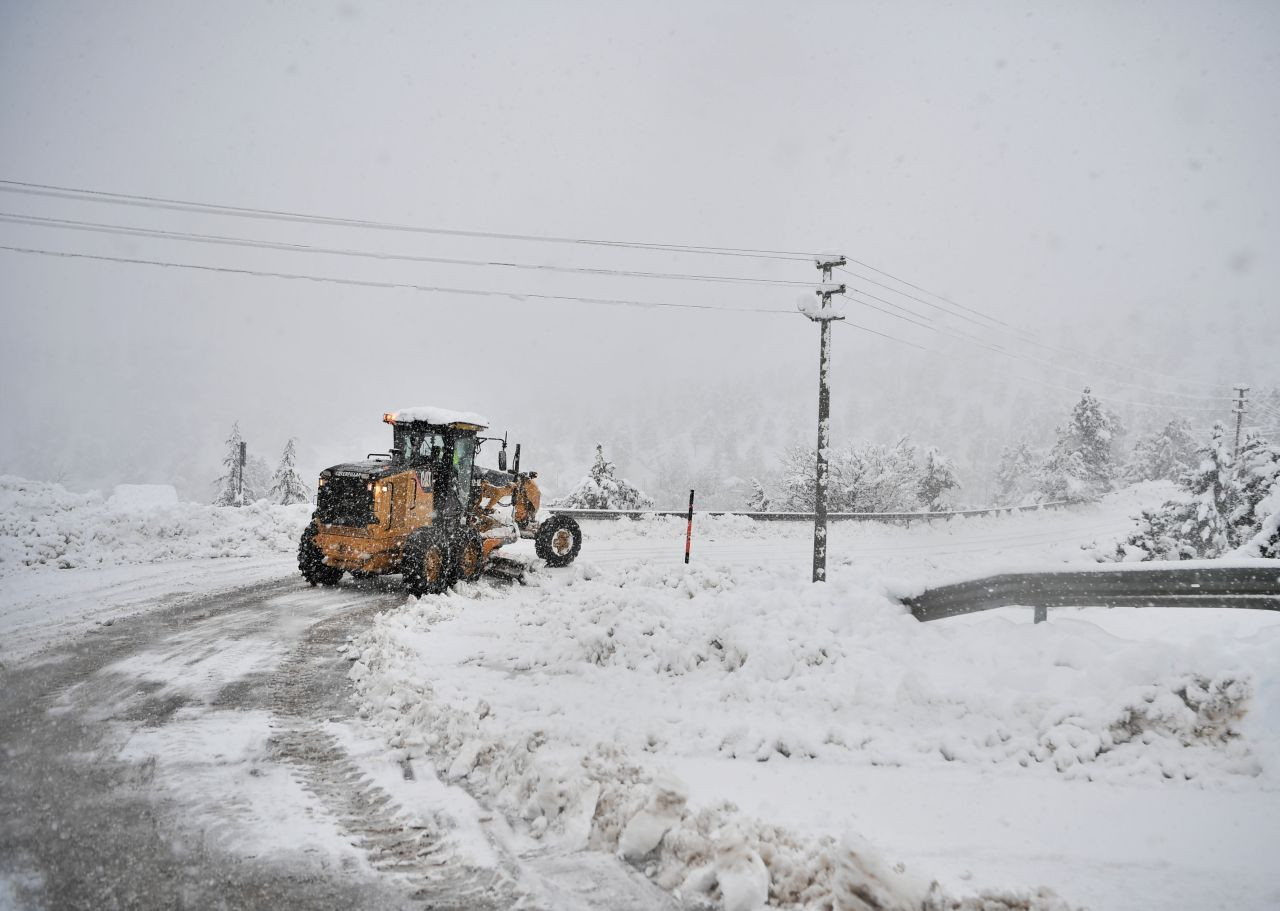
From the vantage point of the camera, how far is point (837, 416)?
164500 millimetres

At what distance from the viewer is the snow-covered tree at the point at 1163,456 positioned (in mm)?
60922

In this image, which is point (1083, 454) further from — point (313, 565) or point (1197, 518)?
point (313, 565)

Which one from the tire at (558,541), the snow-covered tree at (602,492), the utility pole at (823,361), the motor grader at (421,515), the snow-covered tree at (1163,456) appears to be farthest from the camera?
the snow-covered tree at (1163,456)

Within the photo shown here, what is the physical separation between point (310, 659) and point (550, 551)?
7.50 m

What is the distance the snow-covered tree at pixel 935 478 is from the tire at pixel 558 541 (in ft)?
132

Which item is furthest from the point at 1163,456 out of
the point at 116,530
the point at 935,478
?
the point at 116,530

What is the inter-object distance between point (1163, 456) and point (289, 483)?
73854mm

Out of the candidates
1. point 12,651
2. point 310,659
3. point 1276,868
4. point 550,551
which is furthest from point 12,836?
point 550,551

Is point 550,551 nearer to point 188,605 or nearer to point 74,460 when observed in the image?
point 188,605

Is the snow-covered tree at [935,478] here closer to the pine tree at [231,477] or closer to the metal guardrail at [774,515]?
the metal guardrail at [774,515]

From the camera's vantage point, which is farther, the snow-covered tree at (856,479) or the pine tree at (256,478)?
the pine tree at (256,478)

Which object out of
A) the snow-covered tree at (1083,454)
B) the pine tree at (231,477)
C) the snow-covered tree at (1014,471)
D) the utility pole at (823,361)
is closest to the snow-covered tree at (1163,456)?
the snow-covered tree at (1014,471)

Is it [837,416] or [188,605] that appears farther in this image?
[837,416]

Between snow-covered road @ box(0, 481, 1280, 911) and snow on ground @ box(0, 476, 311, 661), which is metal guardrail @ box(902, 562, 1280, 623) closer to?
snow-covered road @ box(0, 481, 1280, 911)
